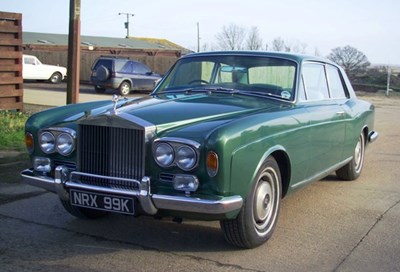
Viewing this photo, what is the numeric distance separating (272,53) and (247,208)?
2.15 m

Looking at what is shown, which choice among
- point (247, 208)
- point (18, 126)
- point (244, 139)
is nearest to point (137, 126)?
point (244, 139)

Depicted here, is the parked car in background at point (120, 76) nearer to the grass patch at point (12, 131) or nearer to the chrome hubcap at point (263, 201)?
the grass patch at point (12, 131)

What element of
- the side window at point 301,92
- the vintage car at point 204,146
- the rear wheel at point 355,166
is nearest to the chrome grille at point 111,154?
the vintage car at point 204,146

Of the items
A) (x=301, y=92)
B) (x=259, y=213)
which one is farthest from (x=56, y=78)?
(x=259, y=213)

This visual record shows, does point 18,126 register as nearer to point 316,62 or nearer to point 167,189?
point 316,62

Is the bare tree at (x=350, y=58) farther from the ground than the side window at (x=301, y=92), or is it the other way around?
the bare tree at (x=350, y=58)

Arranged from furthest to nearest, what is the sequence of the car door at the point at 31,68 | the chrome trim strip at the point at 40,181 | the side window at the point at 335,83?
1. the car door at the point at 31,68
2. the side window at the point at 335,83
3. the chrome trim strip at the point at 40,181

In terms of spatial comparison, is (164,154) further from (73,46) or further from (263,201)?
(73,46)

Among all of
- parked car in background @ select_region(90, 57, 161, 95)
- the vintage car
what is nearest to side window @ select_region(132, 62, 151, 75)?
parked car in background @ select_region(90, 57, 161, 95)

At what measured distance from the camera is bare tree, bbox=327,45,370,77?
4106 cm

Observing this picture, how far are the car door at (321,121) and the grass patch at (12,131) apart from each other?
4.86 metres

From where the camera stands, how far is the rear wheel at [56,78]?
89.6 ft

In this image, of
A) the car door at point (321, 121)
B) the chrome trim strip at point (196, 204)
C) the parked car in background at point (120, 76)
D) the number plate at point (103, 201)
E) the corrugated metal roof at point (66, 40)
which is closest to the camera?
the chrome trim strip at point (196, 204)

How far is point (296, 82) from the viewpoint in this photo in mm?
5297
